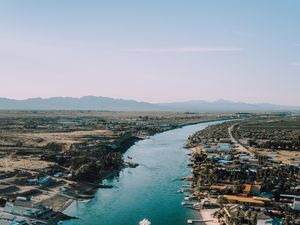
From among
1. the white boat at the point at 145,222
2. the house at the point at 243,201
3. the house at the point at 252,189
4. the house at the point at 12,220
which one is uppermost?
the house at the point at 252,189

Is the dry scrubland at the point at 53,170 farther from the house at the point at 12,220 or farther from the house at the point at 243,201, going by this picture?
the house at the point at 243,201

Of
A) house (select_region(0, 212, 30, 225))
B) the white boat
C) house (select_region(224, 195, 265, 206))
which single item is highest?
house (select_region(224, 195, 265, 206))

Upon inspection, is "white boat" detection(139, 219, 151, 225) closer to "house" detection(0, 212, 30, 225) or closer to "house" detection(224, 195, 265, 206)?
"house" detection(0, 212, 30, 225)

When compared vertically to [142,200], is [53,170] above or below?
above

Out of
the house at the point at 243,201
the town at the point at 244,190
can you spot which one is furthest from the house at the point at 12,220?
the house at the point at 243,201

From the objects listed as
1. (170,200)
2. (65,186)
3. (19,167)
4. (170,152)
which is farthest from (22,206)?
(170,152)

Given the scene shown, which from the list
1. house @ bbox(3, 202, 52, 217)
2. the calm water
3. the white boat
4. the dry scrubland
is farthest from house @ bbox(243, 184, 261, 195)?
house @ bbox(3, 202, 52, 217)

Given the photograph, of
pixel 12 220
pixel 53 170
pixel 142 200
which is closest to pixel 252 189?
pixel 142 200

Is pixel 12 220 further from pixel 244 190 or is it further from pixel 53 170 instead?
pixel 244 190

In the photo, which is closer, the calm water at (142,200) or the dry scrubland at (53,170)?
the calm water at (142,200)
